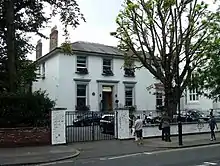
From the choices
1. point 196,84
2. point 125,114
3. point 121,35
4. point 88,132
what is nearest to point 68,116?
point 88,132

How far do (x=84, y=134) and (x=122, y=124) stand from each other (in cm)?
247

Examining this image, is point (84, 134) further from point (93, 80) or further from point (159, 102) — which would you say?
point (159, 102)

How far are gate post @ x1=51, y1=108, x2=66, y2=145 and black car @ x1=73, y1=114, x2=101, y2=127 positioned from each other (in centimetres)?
214

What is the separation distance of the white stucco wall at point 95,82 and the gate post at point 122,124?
13771 millimetres

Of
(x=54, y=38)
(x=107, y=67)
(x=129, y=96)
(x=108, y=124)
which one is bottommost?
(x=108, y=124)

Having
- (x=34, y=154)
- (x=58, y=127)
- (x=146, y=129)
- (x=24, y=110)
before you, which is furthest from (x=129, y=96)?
(x=34, y=154)

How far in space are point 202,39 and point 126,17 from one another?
6.56 meters

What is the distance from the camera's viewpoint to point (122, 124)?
70.4 ft

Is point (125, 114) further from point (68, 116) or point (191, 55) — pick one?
point (191, 55)

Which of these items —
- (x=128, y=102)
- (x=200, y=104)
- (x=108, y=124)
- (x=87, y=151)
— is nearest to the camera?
(x=87, y=151)

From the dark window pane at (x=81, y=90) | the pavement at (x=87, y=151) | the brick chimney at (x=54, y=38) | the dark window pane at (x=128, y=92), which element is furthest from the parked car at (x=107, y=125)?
the brick chimney at (x=54, y=38)

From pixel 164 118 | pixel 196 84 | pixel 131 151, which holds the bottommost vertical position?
pixel 131 151

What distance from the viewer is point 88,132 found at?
22.1m

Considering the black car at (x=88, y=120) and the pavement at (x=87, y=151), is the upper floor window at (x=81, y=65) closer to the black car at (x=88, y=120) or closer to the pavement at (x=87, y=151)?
the black car at (x=88, y=120)
